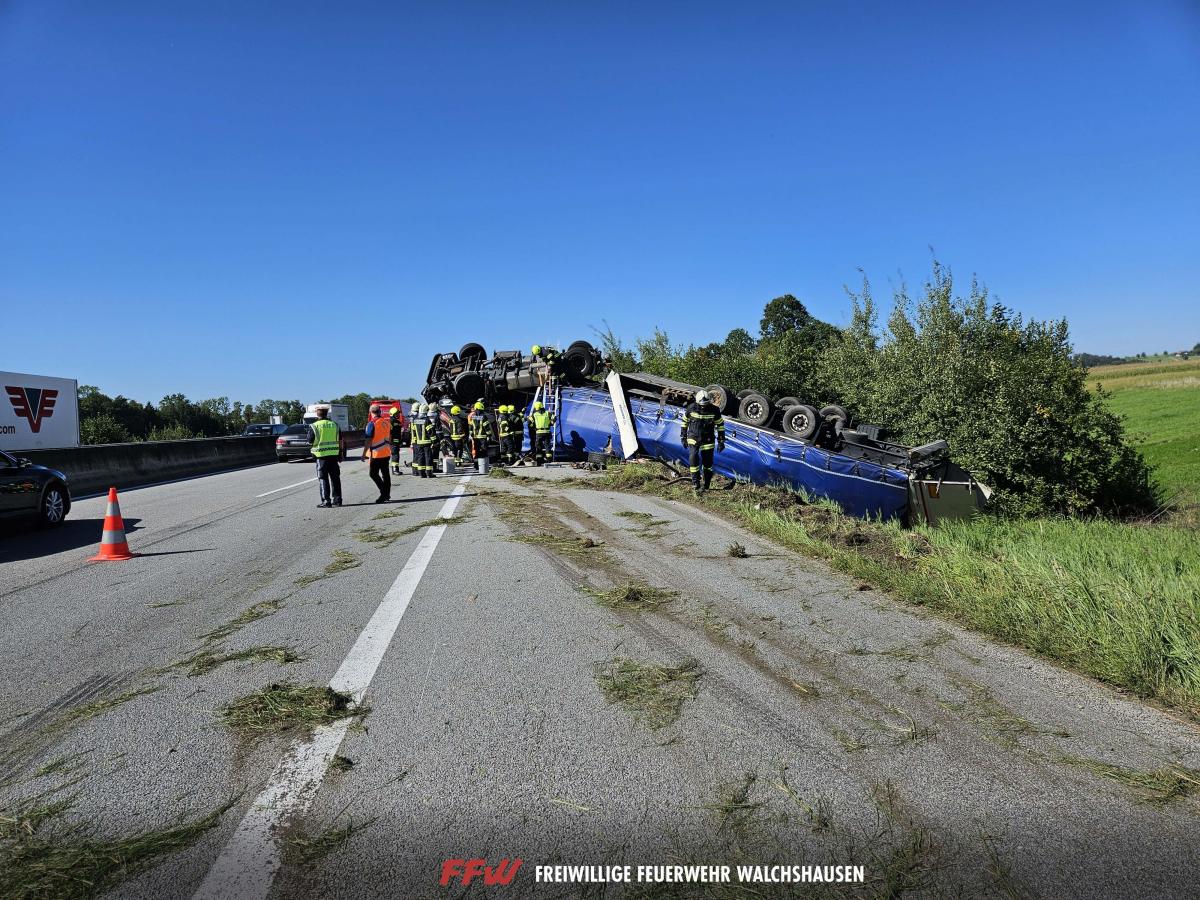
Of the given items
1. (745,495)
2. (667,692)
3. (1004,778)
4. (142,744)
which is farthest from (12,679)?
(745,495)

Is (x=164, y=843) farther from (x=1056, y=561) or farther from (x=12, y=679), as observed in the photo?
(x=1056, y=561)

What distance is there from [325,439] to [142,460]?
12267 millimetres

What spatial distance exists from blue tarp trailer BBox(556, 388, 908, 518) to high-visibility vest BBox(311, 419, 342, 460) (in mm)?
6543

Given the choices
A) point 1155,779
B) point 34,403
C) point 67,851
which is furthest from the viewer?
point 34,403

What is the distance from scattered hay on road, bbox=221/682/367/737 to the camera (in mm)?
3662

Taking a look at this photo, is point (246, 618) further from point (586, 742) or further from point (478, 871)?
point (478, 871)

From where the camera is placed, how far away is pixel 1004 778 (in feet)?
10.1

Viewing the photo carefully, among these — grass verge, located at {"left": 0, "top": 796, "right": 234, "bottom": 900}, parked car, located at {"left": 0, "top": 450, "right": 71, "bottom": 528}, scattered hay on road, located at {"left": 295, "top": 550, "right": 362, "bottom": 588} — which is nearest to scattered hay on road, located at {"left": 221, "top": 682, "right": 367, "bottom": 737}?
grass verge, located at {"left": 0, "top": 796, "right": 234, "bottom": 900}

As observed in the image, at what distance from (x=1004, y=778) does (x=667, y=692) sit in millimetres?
1614

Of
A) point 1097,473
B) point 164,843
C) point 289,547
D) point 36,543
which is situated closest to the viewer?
point 164,843

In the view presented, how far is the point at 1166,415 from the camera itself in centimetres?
3403

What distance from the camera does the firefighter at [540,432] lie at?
19359 millimetres

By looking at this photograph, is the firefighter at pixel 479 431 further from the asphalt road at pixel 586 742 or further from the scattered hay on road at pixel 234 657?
the scattered hay on road at pixel 234 657

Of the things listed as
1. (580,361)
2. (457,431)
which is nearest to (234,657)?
(457,431)
